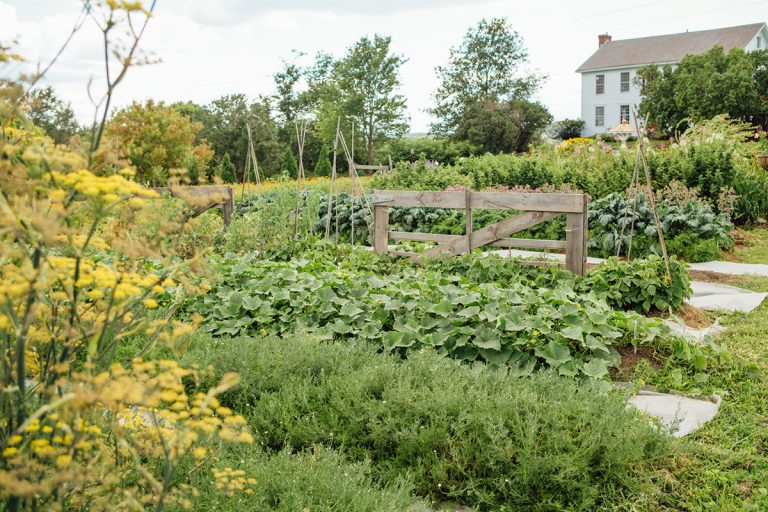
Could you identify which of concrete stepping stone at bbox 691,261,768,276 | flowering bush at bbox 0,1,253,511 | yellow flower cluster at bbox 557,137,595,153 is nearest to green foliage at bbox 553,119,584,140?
yellow flower cluster at bbox 557,137,595,153

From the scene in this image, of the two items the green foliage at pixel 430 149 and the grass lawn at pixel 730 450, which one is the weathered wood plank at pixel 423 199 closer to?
the grass lawn at pixel 730 450

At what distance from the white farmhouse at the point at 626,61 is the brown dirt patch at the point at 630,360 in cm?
3715

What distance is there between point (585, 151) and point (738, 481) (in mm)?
9531

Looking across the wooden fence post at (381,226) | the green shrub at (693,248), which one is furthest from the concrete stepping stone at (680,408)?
the green shrub at (693,248)

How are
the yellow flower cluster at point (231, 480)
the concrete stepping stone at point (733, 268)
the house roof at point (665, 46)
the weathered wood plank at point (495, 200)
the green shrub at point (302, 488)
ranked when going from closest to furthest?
the yellow flower cluster at point (231, 480), the green shrub at point (302, 488), the weathered wood plank at point (495, 200), the concrete stepping stone at point (733, 268), the house roof at point (665, 46)

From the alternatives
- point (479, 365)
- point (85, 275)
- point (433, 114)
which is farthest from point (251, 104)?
point (85, 275)

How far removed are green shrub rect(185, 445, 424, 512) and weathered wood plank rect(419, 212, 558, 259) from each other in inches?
156

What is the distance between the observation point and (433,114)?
3878cm

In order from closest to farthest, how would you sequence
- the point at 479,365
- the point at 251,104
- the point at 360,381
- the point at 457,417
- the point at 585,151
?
the point at 457,417 → the point at 360,381 → the point at 479,365 → the point at 585,151 → the point at 251,104

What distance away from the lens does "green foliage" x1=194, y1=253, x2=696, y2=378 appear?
3.99 metres

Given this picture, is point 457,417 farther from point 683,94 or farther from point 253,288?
point 683,94

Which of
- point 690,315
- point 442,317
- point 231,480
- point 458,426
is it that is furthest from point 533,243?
point 231,480

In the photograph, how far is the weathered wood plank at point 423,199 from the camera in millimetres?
6750

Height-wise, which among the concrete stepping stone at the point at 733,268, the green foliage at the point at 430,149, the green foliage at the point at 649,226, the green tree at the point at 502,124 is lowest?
the concrete stepping stone at the point at 733,268
